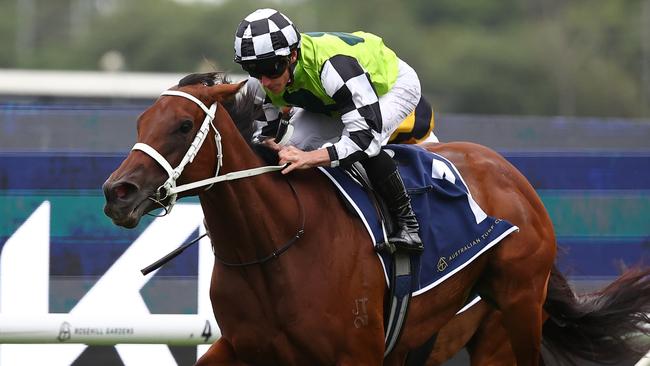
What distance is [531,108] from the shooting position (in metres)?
48.1

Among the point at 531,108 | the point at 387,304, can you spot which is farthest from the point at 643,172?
the point at 531,108

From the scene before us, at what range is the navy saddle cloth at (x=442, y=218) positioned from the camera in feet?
18.0

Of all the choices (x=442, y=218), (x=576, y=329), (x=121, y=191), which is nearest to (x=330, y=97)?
(x=442, y=218)

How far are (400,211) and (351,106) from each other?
22.4 inches

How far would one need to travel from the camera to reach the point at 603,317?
251 inches

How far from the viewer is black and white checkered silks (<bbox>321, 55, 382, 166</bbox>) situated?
16.4ft

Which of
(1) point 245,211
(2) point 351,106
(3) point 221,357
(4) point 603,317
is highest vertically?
(2) point 351,106

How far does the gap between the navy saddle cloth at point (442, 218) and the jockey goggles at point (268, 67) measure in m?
0.84

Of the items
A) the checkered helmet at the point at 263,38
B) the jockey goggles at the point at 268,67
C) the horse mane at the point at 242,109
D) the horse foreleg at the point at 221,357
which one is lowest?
the horse foreleg at the point at 221,357

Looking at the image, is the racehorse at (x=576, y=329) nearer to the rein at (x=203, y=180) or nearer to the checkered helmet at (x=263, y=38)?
the rein at (x=203, y=180)

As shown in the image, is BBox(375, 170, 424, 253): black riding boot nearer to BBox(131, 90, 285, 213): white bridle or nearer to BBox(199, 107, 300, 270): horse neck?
BBox(199, 107, 300, 270): horse neck

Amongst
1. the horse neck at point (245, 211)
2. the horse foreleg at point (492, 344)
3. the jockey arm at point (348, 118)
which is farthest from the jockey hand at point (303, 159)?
the horse foreleg at point (492, 344)

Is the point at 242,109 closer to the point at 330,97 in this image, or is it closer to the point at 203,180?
the point at 330,97

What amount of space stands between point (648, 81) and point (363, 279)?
83.4ft
